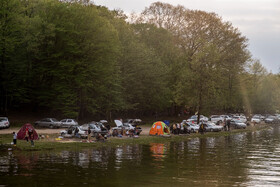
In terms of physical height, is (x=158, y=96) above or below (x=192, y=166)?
above

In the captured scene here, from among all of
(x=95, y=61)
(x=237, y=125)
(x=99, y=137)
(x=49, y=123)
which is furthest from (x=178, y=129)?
(x=237, y=125)

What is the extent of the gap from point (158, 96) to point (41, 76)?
935 inches

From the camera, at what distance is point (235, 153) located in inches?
1405

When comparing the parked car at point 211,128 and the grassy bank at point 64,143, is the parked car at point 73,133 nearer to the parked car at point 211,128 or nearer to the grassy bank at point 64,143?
the grassy bank at point 64,143

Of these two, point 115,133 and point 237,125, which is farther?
point 237,125

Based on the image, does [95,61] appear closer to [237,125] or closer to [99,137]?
[99,137]

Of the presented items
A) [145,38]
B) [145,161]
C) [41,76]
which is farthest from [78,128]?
[145,38]

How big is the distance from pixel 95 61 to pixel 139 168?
3927 cm

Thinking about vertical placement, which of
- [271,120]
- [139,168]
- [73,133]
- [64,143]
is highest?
[271,120]

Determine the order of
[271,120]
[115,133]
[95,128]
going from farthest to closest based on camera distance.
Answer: [271,120] → [115,133] → [95,128]

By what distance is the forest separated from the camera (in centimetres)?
6038

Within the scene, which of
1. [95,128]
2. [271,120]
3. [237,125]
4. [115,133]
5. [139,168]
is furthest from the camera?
[271,120]

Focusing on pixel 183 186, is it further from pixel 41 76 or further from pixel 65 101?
pixel 41 76

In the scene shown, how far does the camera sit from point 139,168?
2553cm
